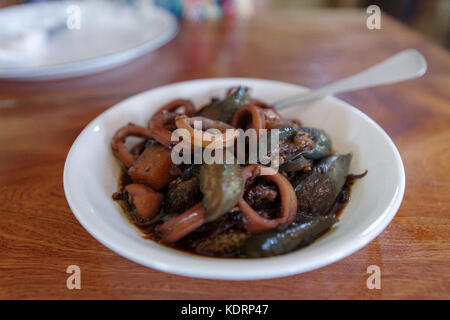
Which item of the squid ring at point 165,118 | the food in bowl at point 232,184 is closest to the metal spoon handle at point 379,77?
the food in bowl at point 232,184

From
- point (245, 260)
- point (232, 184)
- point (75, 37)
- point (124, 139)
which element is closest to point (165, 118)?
point (124, 139)

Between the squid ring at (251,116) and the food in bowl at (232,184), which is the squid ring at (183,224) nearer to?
the food in bowl at (232,184)

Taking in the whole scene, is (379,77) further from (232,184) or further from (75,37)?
(75,37)

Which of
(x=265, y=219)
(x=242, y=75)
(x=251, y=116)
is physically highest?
(x=251, y=116)

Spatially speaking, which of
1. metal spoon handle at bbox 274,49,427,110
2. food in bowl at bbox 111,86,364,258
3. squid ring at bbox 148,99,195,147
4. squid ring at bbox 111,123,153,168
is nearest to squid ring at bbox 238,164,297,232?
food in bowl at bbox 111,86,364,258
